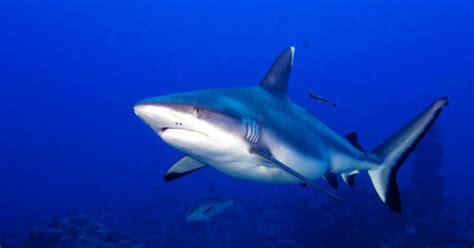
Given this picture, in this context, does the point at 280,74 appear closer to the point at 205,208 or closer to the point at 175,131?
the point at 175,131

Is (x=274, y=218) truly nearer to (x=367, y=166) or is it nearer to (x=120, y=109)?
(x=367, y=166)

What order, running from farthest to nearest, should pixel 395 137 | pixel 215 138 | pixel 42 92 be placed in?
pixel 42 92 < pixel 395 137 < pixel 215 138

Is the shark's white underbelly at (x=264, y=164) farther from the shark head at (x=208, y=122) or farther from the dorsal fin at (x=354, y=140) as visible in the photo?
the dorsal fin at (x=354, y=140)

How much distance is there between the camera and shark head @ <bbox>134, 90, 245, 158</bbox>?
10.9 ft

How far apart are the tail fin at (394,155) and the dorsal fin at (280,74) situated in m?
1.71

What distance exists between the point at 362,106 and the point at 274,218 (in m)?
171

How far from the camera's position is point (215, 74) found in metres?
197

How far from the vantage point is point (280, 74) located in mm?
5211

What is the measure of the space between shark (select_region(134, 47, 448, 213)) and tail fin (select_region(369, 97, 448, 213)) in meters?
0.01

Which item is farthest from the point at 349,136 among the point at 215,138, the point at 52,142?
the point at 52,142

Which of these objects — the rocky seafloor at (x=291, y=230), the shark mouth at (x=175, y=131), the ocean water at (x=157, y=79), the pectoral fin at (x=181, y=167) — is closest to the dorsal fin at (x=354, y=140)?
the pectoral fin at (x=181, y=167)

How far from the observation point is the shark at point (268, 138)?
3495 millimetres

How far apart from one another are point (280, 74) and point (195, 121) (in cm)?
208

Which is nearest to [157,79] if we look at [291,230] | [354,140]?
[291,230]
